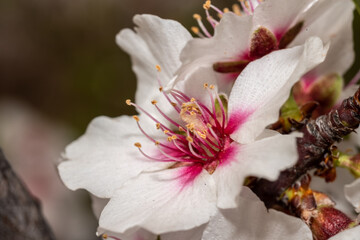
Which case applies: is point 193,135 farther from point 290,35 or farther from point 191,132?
point 290,35

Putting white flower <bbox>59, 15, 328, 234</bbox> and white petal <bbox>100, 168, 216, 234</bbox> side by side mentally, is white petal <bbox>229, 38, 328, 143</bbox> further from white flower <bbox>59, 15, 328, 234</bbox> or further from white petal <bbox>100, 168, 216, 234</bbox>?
white petal <bbox>100, 168, 216, 234</bbox>

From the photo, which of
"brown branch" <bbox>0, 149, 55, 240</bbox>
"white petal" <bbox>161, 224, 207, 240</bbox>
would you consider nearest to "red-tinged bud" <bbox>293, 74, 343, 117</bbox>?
"white petal" <bbox>161, 224, 207, 240</bbox>

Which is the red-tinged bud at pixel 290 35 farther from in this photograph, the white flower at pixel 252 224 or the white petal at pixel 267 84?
the white flower at pixel 252 224

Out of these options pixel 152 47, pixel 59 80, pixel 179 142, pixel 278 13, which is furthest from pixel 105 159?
pixel 59 80

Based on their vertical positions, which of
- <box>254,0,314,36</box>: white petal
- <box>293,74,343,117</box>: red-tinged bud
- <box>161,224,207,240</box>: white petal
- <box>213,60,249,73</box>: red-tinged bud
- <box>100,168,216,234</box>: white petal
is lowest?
<box>293,74,343,117</box>: red-tinged bud

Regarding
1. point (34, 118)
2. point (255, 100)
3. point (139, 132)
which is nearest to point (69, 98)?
point (34, 118)

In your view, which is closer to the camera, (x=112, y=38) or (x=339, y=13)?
(x=339, y=13)

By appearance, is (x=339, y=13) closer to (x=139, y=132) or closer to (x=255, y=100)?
(x=255, y=100)

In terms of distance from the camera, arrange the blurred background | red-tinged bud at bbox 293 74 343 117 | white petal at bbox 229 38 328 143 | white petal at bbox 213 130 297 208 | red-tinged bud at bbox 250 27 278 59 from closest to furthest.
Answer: white petal at bbox 213 130 297 208, white petal at bbox 229 38 328 143, red-tinged bud at bbox 250 27 278 59, red-tinged bud at bbox 293 74 343 117, the blurred background
